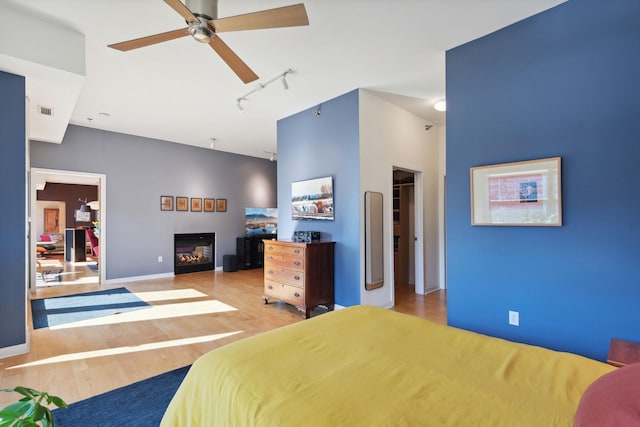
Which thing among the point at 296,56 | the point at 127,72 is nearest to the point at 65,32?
the point at 127,72

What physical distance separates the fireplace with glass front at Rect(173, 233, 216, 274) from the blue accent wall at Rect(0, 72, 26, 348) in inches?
144

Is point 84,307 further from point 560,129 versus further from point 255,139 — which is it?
point 560,129

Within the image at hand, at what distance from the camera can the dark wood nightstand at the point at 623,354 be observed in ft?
4.76

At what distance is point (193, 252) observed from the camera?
682 centimetres

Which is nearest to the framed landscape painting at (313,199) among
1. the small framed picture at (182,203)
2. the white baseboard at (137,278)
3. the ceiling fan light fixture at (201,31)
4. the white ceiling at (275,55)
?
the white ceiling at (275,55)

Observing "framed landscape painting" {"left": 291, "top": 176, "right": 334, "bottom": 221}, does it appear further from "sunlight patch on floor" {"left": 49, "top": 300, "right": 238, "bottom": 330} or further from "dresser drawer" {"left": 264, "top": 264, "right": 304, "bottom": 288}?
"sunlight patch on floor" {"left": 49, "top": 300, "right": 238, "bottom": 330}

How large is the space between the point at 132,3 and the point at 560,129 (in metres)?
3.41

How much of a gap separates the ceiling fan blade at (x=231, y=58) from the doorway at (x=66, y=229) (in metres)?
4.73

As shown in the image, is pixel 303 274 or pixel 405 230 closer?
pixel 303 274

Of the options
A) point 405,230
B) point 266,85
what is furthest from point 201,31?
point 405,230

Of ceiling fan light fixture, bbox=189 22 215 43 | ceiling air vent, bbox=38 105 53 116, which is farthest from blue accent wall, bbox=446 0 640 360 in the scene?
ceiling air vent, bbox=38 105 53 116

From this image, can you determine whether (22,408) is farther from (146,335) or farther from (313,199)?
(313,199)

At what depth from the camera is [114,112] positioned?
4.66 metres

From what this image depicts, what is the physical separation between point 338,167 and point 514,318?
8.39 feet
